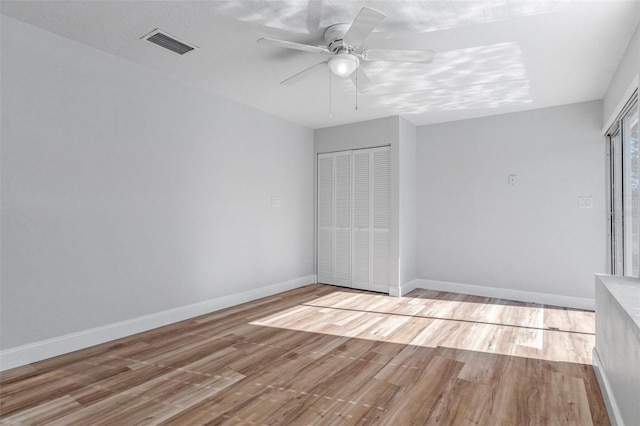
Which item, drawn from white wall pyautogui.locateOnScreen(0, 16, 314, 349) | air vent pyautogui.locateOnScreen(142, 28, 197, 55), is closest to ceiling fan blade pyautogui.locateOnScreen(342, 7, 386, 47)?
air vent pyautogui.locateOnScreen(142, 28, 197, 55)

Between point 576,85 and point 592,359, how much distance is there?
8.78 ft

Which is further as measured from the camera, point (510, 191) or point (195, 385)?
point (510, 191)

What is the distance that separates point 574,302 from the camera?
13.6 feet

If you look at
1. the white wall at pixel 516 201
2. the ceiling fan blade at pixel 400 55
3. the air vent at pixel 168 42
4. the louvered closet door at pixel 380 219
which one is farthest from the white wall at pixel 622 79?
the air vent at pixel 168 42

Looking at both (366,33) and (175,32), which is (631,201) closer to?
(366,33)

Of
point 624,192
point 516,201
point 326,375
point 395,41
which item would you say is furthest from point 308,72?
point 624,192

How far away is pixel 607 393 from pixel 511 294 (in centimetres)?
268

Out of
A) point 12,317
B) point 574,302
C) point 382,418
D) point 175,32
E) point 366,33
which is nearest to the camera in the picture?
point 382,418

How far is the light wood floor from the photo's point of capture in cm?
194

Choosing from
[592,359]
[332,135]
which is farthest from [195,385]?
[332,135]

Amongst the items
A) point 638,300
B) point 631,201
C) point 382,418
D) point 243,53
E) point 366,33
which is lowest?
point 382,418

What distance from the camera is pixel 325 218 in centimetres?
552

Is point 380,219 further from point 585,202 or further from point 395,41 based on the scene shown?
point 395,41

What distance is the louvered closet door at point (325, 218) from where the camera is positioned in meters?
5.45
